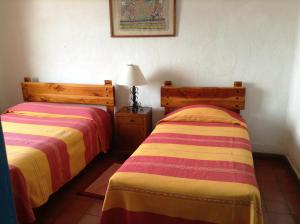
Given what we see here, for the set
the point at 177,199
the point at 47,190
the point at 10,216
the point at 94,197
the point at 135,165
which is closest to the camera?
the point at 10,216

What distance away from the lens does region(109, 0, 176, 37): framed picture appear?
2.94 meters

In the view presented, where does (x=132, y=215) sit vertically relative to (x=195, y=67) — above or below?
below

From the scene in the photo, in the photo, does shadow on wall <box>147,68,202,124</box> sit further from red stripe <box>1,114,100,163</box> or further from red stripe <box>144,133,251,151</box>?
red stripe <box>144,133,251,151</box>

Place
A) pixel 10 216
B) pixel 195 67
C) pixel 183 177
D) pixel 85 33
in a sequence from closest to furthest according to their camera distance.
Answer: pixel 10 216 → pixel 183 177 → pixel 195 67 → pixel 85 33

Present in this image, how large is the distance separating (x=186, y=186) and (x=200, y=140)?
715mm

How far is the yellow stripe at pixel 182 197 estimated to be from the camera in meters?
1.50

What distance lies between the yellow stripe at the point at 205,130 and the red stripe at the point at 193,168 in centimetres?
54

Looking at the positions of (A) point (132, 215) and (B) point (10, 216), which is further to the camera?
(A) point (132, 215)

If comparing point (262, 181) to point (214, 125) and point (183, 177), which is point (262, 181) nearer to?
point (214, 125)

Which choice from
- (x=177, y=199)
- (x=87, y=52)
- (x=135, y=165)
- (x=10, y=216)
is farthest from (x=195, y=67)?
(x=10, y=216)

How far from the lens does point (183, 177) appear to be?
168 cm

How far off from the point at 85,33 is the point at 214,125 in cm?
A: 182

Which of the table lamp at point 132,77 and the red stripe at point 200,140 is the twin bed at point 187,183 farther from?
the table lamp at point 132,77

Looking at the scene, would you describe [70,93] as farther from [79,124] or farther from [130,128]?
[130,128]
